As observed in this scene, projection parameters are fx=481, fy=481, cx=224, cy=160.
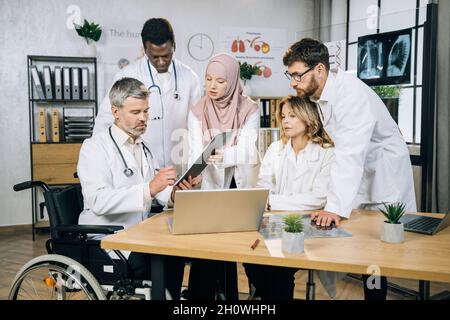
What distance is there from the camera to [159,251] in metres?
1.48

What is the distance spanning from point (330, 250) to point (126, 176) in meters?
0.99

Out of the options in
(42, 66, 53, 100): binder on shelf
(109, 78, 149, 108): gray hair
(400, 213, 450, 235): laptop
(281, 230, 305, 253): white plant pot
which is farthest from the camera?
(42, 66, 53, 100): binder on shelf

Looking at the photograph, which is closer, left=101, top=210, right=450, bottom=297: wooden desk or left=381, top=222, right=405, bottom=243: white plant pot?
left=101, top=210, right=450, bottom=297: wooden desk

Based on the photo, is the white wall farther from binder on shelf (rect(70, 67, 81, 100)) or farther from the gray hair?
the gray hair

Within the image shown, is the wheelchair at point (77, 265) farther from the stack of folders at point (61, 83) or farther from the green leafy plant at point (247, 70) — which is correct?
the green leafy plant at point (247, 70)

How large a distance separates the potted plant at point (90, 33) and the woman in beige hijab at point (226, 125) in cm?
241

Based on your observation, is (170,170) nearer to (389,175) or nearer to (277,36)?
(389,175)

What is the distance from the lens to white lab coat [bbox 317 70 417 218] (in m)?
1.91

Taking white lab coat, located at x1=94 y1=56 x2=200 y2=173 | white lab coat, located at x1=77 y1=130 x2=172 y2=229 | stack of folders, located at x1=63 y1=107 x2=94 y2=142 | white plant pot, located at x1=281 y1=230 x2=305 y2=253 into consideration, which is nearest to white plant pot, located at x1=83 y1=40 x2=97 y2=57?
stack of folders, located at x1=63 y1=107 x2=94 y2=142

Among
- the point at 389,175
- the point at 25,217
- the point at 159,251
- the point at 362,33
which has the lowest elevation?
the point at 25,217

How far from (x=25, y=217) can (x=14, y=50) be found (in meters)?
1.67

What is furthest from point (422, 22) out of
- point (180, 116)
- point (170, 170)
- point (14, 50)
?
point (14, 50)

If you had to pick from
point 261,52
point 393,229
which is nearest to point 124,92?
point 393,229

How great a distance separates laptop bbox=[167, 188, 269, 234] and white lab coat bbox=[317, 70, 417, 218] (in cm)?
37
